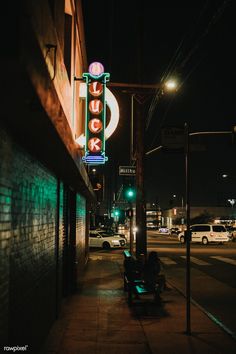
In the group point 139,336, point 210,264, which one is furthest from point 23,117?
point 210,264

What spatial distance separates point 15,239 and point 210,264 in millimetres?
18078

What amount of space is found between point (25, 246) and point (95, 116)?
465 cm

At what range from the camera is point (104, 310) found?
9.77 metres

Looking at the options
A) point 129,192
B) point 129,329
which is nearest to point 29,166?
point 129,329

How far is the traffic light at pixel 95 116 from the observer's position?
9.16 meters

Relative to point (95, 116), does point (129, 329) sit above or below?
below

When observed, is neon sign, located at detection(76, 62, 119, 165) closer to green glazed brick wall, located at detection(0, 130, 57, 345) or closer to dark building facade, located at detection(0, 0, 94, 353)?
dark building facade, located at detection(0, 0, 94, 353)

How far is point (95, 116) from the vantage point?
362 inches

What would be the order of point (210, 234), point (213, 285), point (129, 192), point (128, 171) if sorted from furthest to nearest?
point (210, 234)
point (129, 192)
point (128, 171)
point (213, 285)

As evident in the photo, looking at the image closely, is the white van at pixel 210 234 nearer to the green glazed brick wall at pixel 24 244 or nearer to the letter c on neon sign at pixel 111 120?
the letter c on neon sign at pixel 111 120

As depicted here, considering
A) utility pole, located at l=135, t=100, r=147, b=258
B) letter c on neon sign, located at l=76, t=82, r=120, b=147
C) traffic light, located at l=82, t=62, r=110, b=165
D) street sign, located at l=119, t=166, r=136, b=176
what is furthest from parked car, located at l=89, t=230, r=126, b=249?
traffic light, located at l=82, t=62, r=110, b=165

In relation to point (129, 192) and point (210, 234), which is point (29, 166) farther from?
point (210, 234)

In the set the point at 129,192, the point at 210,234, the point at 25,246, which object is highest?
the point at 129,192

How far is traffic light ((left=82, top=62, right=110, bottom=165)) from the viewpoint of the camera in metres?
9.16
